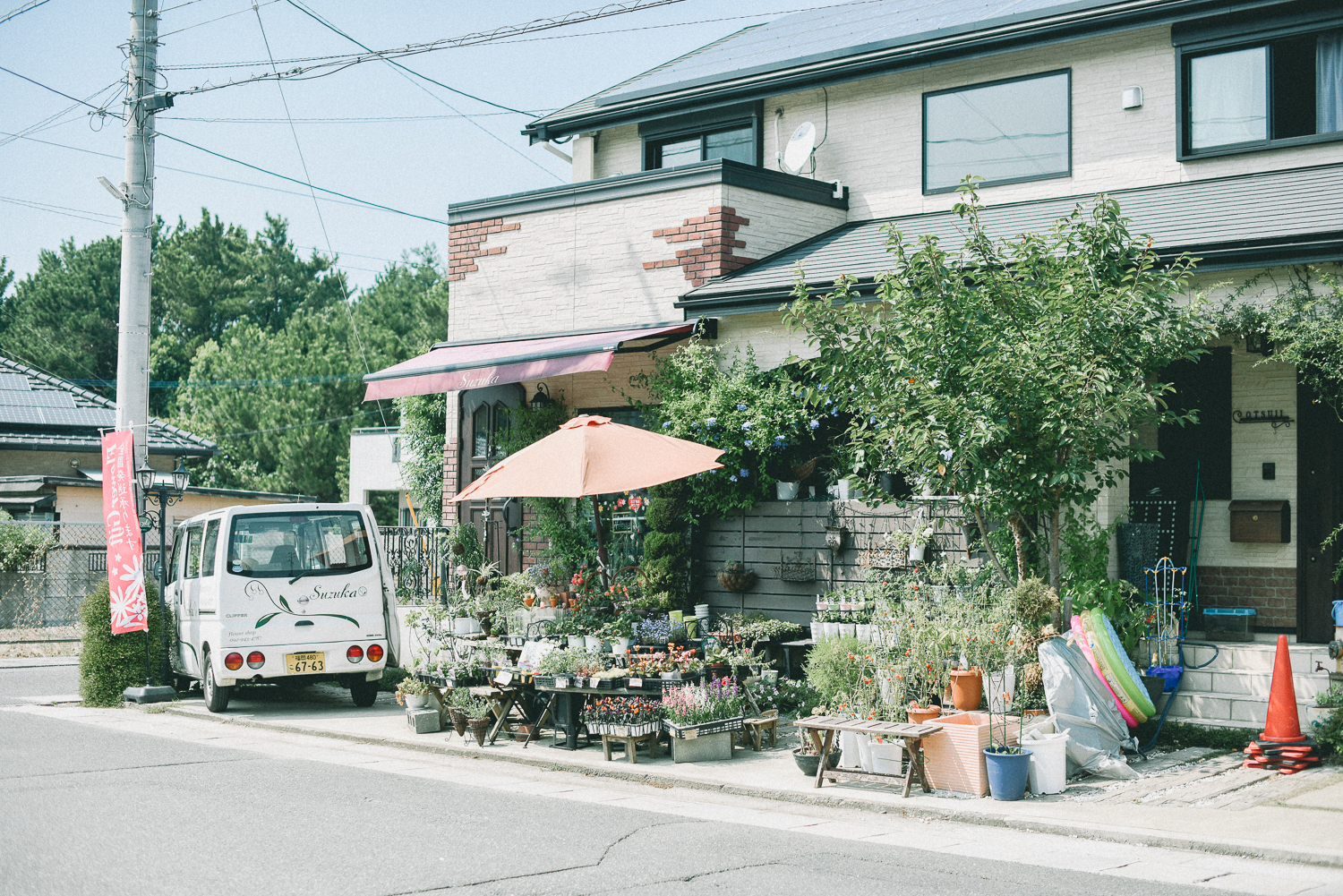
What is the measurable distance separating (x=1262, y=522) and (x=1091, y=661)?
11.2 ft

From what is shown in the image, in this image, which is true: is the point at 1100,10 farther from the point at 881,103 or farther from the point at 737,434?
the point at 737,434

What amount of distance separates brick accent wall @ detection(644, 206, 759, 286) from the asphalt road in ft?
22.0

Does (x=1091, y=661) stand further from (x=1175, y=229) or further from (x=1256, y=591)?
(x=1175, y=229)

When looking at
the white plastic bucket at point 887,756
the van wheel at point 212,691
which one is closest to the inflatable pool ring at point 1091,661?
the white plastic bucket at point 887,756

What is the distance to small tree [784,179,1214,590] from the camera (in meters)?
8.80

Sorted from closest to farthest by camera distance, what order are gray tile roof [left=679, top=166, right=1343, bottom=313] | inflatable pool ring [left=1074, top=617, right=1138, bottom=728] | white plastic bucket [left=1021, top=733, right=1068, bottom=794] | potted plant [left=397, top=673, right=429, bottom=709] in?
white plastic bucket [left=1021, top=733, right=1068, bottom=794] → inflatable pool ring [left=1074, top=617, right=1138, bottom=728] → gray tile roof [left=679, top=166, right=1343, bottom=313] → potted plant [left=397, top=673, right=429, bottom=709]

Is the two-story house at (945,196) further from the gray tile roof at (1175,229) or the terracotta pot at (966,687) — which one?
the terracotta pot at (966,687)

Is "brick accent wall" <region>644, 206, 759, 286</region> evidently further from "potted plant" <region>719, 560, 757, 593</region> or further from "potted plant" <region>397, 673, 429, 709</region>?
"potted plant" <region>397, 673, 429, 709</region>

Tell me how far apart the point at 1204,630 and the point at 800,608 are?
380cm

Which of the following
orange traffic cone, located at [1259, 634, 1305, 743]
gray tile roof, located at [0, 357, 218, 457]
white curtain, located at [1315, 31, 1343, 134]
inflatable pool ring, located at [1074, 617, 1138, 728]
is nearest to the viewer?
orange traffic cone, located at [1259, 634, 1305, 743]

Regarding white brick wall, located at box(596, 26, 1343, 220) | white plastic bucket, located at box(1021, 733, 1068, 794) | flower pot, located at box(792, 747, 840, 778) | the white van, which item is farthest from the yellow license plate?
white brick wall, located at box(596, 26, 1343, 220)

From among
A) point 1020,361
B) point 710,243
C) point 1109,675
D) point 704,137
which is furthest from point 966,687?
point 704,137

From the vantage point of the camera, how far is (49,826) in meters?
7.08

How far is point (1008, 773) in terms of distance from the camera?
309 inches
